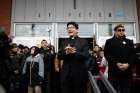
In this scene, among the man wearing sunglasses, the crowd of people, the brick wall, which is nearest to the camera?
the crowd of people

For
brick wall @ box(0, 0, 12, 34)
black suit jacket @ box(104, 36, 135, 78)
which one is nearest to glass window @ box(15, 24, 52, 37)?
brick wall @ box(0, 0, 12, 34)

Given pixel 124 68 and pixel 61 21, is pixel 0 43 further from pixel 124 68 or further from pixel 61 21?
pixel 61 21

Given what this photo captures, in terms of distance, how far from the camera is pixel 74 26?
14.1ft

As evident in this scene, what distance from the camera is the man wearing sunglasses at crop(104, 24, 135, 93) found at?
470 centimetres

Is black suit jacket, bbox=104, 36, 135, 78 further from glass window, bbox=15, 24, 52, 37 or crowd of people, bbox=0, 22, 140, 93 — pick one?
glass window, bbox=15, 24, 52, 37

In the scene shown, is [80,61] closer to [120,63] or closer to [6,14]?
[120,63]

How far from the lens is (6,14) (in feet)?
37.9

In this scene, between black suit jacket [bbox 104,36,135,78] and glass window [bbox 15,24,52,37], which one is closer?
black suit jacket [bbox 104,36,135,78]

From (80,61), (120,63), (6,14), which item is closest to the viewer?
(80,61)

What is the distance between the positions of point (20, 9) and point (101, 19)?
281 centimetres

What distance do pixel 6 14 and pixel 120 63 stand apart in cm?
755

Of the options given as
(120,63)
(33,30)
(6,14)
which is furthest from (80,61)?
(6,14)

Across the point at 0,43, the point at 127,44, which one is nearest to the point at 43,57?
the point at 127,44

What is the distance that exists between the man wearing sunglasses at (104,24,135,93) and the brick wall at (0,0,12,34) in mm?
7264
